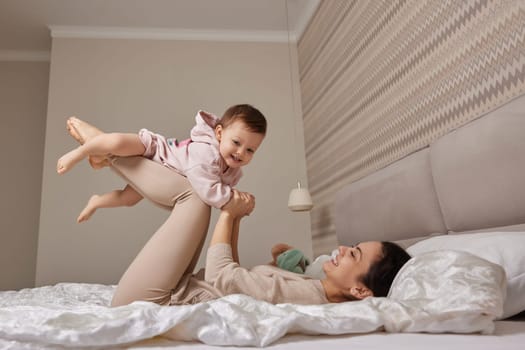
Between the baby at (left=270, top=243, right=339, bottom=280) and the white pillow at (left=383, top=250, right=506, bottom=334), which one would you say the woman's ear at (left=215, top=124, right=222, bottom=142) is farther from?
the white pillow at (left=383, top=250, right=506, bottom=334)

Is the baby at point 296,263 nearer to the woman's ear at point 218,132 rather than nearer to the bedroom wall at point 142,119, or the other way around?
the woman's ear at point 218,132

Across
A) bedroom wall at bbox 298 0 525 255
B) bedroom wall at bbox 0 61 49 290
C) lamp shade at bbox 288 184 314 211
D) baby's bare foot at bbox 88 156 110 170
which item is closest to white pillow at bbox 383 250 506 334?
bedroom wall at bbox 298 0 525 255

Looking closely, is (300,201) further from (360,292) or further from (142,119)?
A: (360,292)

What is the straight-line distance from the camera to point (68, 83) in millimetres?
3723

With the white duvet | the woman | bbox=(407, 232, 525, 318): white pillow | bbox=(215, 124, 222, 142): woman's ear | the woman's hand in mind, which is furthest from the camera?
bbox=(215, 124, 222, 142): woman's ear

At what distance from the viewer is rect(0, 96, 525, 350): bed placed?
691mm

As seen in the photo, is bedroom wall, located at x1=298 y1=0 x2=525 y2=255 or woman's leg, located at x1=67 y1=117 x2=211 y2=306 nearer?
woman's leg, located at x1=67 y1=117 x2=211 y2=306

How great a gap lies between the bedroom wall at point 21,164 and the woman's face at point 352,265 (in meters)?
3.43

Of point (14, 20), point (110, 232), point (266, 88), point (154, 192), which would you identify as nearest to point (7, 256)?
point (110, 232)

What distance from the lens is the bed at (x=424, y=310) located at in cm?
69

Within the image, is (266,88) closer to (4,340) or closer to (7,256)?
(7,256)

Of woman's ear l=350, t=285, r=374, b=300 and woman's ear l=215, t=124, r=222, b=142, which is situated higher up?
woman's ear l=215, t=124, r=222, b=142

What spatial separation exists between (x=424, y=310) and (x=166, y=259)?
68cm

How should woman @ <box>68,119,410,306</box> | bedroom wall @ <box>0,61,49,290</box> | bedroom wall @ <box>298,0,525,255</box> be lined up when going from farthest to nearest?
bedroom wall @ <box>0,61,49,290</box>, bedroom wall @ <box>298,0,525,255</box>, woman @ <box>68,119,410,306</box>
